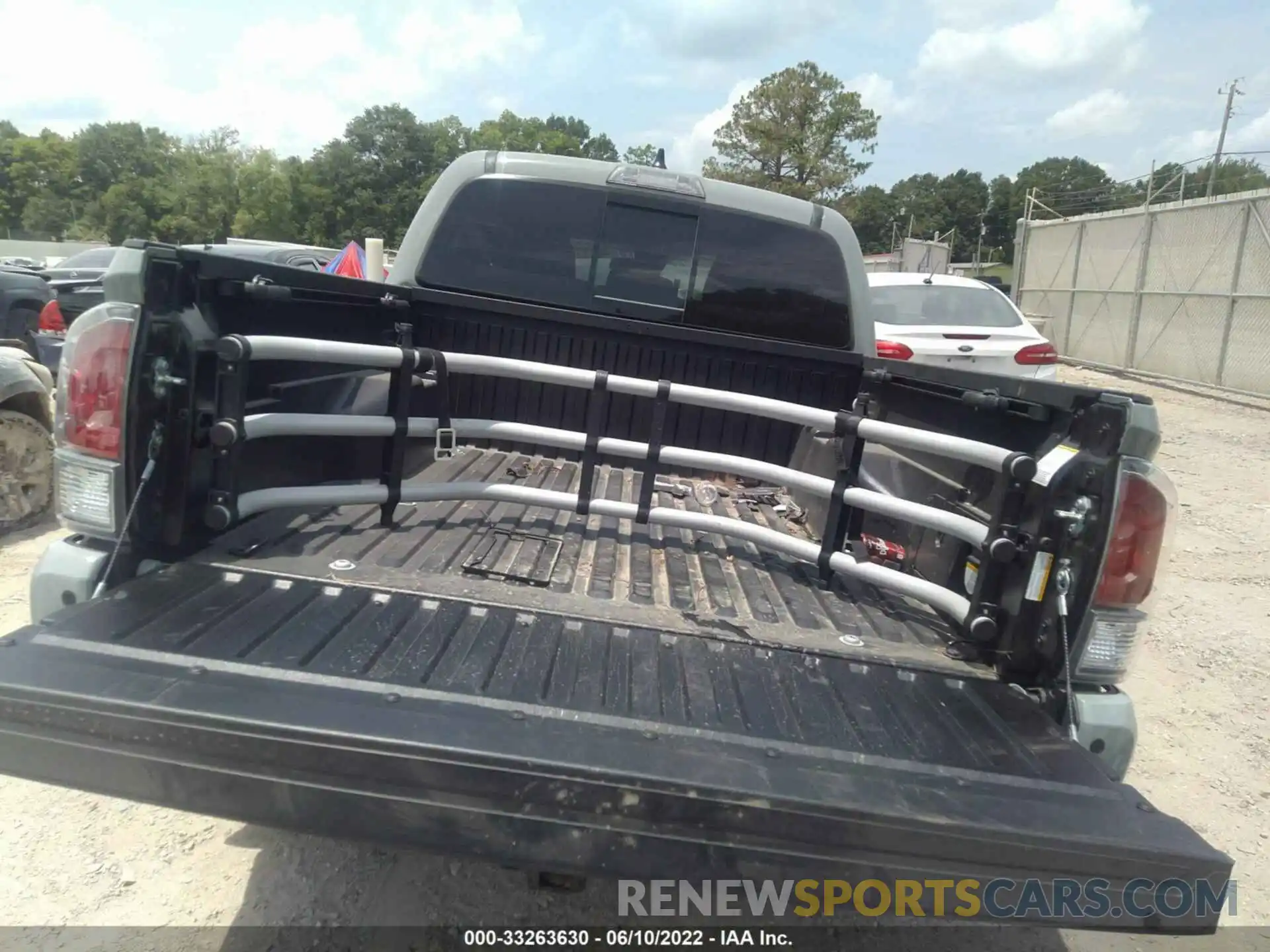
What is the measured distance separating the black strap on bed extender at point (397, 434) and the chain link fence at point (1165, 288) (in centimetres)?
1676

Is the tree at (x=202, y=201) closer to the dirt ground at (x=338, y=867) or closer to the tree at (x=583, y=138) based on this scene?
the tree at (x=583, y=138)

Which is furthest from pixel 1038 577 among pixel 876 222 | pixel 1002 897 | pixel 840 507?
pixel 876 222

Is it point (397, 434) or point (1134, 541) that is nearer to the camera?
point (1134, 541)

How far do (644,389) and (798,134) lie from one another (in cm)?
4074

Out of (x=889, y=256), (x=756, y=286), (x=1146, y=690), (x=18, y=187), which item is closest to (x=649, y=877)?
(x=756, y=286)

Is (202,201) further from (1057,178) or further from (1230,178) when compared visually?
(1057,178)

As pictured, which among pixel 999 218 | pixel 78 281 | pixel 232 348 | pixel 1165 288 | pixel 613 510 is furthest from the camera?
pixel 999 218

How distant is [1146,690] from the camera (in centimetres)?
477

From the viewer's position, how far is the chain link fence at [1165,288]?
15.2 meters

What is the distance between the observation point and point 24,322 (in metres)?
10.8

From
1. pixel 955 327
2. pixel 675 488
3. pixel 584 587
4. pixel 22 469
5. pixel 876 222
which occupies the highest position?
pixel 876 222

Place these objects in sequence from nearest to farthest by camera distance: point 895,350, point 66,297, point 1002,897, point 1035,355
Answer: point 1002,897 < point 895,350 < point 1035,355 < point 66,297

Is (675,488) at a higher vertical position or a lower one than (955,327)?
lower

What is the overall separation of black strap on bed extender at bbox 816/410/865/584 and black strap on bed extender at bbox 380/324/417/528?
1.45 meters
